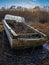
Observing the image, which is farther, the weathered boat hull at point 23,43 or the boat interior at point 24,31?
the boat interior at point 24,31

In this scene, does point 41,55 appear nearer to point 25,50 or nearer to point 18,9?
point 25,50

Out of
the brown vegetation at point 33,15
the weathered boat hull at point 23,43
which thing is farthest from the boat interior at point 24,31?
the brown vegetation at point 33,15

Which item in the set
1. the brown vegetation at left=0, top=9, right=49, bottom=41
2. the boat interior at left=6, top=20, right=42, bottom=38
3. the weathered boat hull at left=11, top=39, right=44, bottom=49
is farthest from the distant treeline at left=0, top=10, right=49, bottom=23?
the weathered boat hull at left=11, top=39, right=44, bottom=49

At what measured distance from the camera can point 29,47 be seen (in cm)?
670

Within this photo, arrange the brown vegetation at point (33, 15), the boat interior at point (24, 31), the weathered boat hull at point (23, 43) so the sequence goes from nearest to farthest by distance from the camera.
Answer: the weathered boat hull at point (23, 43) < the boat interior at point (24, 31) < the brown vegetation at point (33, 15)

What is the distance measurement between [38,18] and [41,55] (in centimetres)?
652

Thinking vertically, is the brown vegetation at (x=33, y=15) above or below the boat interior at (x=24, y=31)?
below

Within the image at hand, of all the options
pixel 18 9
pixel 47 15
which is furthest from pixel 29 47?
pixel 18 9

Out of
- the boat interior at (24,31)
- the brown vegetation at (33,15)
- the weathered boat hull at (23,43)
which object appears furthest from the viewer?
the brown vegetation at (33,15)

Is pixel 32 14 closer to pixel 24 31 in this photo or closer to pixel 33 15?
pixel 33 15

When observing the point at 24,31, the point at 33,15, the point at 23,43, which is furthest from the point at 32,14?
the point at 23,43

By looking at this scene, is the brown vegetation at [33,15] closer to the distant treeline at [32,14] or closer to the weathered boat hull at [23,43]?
the distant treeline at [32,14]

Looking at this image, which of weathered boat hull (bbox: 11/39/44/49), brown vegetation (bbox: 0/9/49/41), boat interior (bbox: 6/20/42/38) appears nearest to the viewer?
weathered boat hull (bbox: 11/39/44/49)

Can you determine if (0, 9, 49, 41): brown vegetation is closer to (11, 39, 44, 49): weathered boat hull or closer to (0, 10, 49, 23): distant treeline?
(0, 10, 49, 23): distant treeline
